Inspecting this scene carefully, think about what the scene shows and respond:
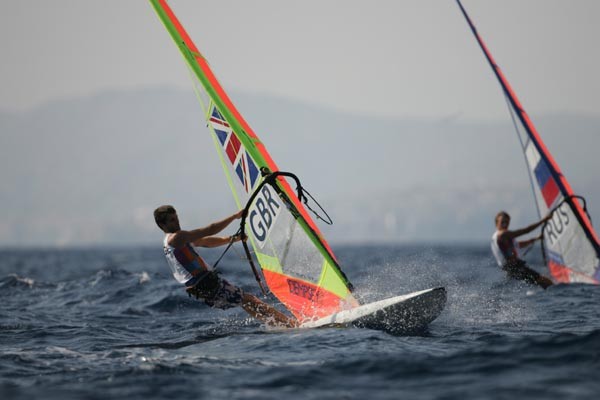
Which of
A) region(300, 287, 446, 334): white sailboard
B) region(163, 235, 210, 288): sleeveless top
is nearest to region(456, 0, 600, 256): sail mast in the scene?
region(300, 287, 446, 334): white sailboard

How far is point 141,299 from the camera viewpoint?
49.6 feet

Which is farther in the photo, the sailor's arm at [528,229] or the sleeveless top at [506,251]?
the sleeveless top at [506,251]

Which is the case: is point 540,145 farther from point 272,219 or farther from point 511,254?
point 272,219

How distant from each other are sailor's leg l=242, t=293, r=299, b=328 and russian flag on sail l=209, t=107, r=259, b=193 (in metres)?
1.40

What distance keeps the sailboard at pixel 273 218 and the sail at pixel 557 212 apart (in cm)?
658

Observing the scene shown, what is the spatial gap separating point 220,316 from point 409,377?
5.85 m

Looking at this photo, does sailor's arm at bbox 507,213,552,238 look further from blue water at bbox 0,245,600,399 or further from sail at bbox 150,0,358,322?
sail at bbox 150,0,358,322

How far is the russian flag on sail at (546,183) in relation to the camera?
15000 mm

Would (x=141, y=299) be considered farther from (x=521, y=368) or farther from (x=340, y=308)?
(x=521, y=368)

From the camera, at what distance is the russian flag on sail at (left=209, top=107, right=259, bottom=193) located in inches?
394

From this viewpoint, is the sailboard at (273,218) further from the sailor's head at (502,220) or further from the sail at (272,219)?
the sailor's head at (502,220)

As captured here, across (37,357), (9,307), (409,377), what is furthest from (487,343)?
(9,307)

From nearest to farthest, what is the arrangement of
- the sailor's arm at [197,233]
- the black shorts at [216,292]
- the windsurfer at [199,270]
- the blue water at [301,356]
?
1. the blue water at [301,356]
2. the sailor's arm at [197,233]
3. the windsurfer at [199,270]
4. the black shorts at [216,292]

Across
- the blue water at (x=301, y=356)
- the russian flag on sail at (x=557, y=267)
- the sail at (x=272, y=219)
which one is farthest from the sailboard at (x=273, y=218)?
the russian flag on sail at (x=557, y=267)
